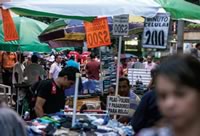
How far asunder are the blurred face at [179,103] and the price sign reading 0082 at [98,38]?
24.6ft

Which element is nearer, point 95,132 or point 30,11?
point 95,132

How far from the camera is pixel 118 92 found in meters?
8.85

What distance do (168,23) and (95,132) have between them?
350 cm

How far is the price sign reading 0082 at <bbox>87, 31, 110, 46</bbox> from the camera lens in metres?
9.34

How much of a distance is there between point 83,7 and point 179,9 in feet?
5.98

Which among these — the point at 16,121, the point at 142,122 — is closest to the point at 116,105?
the point at 142,122

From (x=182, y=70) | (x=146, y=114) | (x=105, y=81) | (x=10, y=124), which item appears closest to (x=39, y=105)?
(x=146, y=114)

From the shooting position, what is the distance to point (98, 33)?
951 centimetres

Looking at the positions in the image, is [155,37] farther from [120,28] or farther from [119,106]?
[119,106]

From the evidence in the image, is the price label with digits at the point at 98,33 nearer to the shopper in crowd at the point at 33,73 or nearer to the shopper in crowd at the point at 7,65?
the shopper in crowd at the point at 33,73

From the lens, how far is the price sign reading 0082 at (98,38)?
9336mm

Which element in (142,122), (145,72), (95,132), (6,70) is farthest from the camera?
(145,72)

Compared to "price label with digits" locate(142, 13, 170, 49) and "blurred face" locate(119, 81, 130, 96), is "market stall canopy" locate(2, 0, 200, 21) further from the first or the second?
"blurred face" locate(119, 81, 130, 96)

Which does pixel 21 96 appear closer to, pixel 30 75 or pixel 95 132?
pixel 30 75
